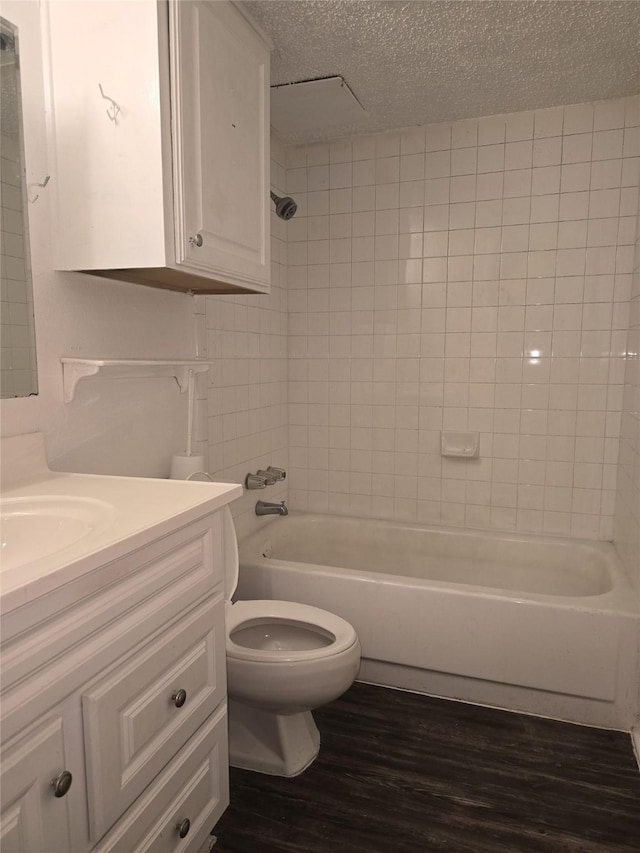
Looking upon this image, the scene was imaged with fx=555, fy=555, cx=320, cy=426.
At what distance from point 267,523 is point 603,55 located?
2.23 m

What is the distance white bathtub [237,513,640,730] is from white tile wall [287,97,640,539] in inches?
9.9

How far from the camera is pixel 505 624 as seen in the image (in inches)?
76.8

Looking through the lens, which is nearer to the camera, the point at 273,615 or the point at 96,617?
the point at 96,617

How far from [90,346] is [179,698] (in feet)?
3.01

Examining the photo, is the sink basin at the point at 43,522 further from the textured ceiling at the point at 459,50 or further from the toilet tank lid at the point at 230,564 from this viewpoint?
the textured ceiling at the point at 459,50

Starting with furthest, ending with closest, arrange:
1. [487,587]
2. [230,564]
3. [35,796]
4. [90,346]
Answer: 1. [487,587]
2. [230,564]
3. [90,346]
4. [35,796]

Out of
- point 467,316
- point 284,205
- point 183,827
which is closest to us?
point 183,827

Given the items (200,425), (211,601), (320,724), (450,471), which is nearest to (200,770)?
(211,601)

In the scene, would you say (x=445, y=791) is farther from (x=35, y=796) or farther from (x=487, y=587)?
(x=35, y=796)

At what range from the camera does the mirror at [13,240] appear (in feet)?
4.13

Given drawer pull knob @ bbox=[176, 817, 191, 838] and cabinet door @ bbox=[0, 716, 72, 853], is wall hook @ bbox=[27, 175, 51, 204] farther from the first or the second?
drawer pull knob @ bbox=[176, 817, 191, 838]

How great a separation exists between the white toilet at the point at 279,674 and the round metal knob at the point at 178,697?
45cm

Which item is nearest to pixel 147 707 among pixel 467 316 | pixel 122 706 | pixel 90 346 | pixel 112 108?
pixel 122 706

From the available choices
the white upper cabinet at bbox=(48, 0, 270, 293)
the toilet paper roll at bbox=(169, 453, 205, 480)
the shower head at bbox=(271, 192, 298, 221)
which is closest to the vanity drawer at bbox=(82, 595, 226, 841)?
the toilet paper roll at bbox=(169, 453, 205, 480)
